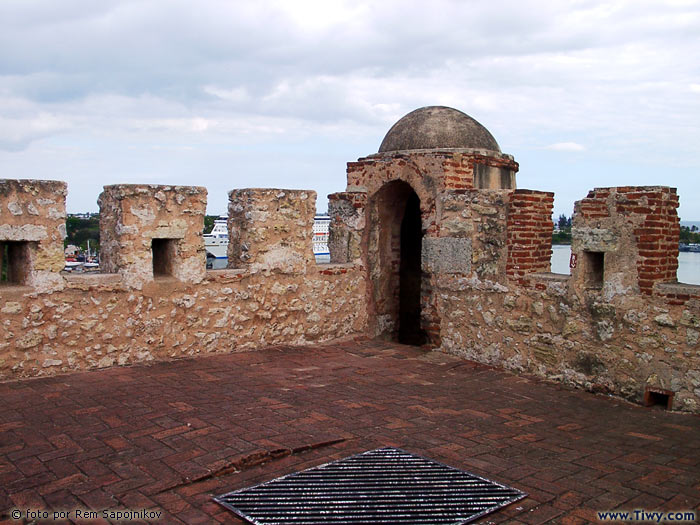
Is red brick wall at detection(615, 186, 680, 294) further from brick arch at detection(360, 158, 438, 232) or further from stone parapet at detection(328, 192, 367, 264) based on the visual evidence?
stone parapet at detection(328, 192, 367, 264)

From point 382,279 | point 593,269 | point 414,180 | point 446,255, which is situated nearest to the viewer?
point 593,269

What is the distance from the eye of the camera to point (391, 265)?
8.92 metres

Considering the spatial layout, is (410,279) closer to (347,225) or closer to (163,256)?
(347,225)

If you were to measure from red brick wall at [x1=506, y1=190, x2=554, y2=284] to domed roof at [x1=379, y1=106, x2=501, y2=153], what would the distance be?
1746 mm

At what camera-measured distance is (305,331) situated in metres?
7.98

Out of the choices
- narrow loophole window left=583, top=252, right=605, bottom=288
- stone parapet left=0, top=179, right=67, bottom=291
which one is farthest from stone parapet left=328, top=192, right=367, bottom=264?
stone parapet left=0, top=179, right=67, bottom=291

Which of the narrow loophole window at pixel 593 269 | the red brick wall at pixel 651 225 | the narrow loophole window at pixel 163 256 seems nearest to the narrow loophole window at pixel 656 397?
the red brick wall at pixel 651 225

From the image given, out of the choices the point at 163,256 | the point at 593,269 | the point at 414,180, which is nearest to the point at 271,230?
the point at 163,256

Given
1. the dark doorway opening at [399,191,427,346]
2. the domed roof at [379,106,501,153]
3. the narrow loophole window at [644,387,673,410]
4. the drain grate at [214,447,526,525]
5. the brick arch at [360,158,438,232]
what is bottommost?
the drain grate at [214,447,526,525]

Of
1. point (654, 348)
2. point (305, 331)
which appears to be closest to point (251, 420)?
point (305, 331)

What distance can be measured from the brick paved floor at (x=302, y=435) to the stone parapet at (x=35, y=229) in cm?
100

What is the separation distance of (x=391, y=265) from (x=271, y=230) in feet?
6.63

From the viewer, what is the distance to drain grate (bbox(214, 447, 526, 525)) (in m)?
3.56

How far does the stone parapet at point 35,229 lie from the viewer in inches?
232
